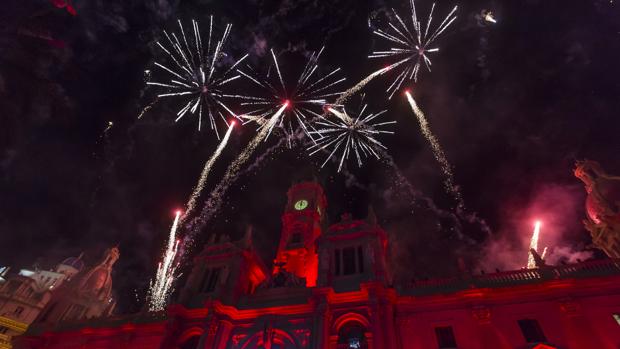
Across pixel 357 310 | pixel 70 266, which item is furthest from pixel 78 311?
pixel 357 310

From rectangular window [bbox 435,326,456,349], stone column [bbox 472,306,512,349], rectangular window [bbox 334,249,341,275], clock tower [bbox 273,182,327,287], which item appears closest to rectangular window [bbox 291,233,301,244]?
clock tower [bbox 273,182,327,287]

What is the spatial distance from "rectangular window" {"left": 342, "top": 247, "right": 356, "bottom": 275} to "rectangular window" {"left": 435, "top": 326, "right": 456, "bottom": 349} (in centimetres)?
747

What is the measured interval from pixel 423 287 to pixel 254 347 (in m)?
13.4

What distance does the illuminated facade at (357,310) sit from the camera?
2088cm

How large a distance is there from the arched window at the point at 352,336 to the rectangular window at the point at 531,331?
9997 millimetres

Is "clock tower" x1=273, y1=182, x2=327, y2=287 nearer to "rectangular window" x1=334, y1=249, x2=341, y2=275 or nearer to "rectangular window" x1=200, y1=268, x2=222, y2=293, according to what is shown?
"rectangular window" x1=200, y1=268, x2=222, y2=293

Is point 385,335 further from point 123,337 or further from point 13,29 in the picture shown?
point 13,29

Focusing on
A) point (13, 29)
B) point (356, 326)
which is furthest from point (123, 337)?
point (13, 29)

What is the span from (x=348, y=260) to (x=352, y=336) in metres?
6.31

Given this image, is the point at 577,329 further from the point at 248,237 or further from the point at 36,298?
the point at 36,298

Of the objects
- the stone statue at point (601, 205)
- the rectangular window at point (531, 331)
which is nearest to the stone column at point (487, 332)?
the rectangular window at point (531, 331)

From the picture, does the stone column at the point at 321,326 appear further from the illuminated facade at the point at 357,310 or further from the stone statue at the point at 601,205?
the stone statue at the point at 601,205

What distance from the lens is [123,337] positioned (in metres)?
28.5

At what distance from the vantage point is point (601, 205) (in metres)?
34.6
